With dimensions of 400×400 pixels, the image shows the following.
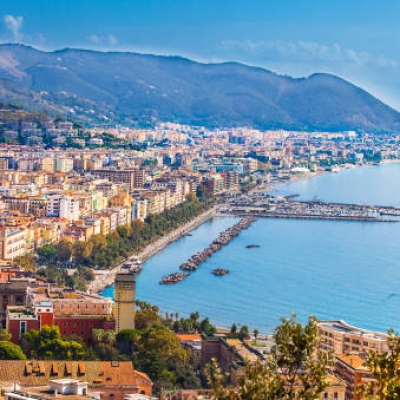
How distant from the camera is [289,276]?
11.8 m

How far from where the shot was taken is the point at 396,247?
48.4ft

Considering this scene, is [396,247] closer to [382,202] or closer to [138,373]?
[382,202]

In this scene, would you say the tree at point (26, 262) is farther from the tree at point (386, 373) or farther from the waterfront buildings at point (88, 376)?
the tree at point (386, 373)

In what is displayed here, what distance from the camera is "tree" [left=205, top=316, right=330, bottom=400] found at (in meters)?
1.96

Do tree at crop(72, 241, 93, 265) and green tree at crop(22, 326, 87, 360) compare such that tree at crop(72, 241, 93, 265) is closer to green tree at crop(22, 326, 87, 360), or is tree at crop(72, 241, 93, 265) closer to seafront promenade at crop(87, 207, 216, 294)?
seafront promenade at crop(87, 207, 216, 294)

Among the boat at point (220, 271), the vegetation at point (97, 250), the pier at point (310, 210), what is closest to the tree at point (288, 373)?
the vegetation at point (97, 250)

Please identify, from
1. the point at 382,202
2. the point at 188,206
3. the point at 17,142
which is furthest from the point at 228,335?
the point at 17,142

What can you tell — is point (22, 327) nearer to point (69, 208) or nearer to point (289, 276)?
point (289, 276)

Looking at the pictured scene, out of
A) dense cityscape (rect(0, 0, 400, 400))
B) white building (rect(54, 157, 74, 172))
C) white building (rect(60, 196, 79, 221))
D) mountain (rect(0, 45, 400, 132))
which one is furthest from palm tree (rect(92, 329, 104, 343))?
mountain (rect(0, 45, 400, 132))

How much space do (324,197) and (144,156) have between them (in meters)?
5.61

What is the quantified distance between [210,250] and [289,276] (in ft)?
6.54

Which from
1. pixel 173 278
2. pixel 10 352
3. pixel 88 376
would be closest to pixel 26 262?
pixel 173 278

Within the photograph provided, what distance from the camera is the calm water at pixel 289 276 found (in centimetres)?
948

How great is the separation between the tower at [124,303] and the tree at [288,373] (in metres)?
5.02
